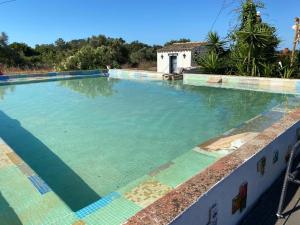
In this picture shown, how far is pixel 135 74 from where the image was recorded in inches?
744

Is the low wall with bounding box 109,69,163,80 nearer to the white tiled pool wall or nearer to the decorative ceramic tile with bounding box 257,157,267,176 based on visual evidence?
the white tiled pool wall

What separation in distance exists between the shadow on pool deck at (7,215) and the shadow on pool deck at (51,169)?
3.32ft

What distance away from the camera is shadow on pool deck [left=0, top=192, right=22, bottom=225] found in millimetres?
2469

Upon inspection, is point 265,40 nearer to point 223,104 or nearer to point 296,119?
point 223,104

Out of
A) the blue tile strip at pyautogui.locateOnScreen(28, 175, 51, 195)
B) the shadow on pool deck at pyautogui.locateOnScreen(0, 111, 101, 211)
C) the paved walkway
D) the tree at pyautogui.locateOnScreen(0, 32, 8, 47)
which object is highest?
the tree at pyautogui.locateOnScreen(0, 32, 8, 47)

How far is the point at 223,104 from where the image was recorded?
32.4ft

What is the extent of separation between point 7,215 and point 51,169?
2.17m

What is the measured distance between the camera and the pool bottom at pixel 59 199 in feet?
8.21

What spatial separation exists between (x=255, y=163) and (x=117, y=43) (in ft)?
101

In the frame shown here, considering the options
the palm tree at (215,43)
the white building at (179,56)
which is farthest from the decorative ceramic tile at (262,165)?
the white building at (179,56)

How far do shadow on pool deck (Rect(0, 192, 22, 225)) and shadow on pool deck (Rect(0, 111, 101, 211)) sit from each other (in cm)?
101

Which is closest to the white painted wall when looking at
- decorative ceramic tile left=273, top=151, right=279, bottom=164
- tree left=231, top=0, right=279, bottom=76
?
tree left=231, top=0, right=279, bottom=76

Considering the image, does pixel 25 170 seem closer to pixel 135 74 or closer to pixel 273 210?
pixel 273 210

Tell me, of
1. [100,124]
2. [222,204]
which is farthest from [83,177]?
[100,124]
